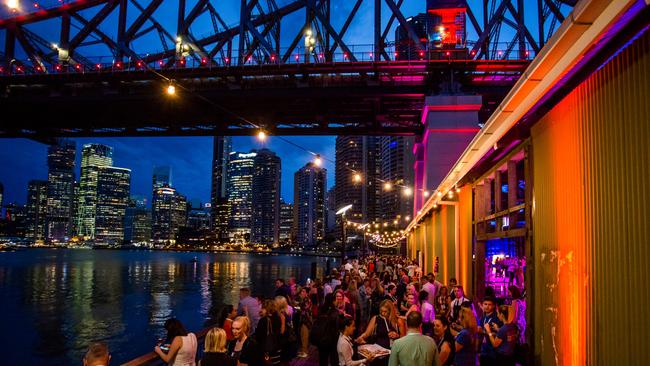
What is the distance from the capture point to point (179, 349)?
6.15 m

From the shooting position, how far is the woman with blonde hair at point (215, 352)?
5.27 meters

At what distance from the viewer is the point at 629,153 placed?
401 cm

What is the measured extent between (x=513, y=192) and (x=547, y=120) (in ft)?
9.07

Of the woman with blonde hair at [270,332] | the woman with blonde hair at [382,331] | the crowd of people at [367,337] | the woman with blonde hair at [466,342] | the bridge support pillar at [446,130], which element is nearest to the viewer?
the crowd of people at [367,337]

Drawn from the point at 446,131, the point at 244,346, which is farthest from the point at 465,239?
the point at 446,131

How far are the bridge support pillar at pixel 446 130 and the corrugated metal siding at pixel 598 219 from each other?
73.5 feet

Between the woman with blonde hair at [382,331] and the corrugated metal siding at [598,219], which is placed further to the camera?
the woman with blonde hair at [382,331]

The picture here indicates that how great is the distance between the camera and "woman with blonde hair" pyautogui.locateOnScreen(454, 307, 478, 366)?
5.88 meters

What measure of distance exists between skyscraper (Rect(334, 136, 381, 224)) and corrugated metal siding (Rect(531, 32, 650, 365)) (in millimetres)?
155374

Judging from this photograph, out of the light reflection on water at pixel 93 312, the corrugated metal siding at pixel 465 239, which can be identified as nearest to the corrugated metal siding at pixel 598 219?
the corrugated metal siding at pixel 465 239

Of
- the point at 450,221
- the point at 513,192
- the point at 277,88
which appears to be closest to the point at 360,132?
the point at 277,88

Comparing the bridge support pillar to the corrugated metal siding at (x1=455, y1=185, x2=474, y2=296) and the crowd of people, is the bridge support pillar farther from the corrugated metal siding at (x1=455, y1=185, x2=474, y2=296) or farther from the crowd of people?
the crowd of people

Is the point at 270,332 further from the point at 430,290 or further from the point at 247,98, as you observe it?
the point at 247,98

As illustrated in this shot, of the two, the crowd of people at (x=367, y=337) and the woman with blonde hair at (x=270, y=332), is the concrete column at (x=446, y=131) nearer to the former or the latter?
the crowd of people at (x=367, y=337)
